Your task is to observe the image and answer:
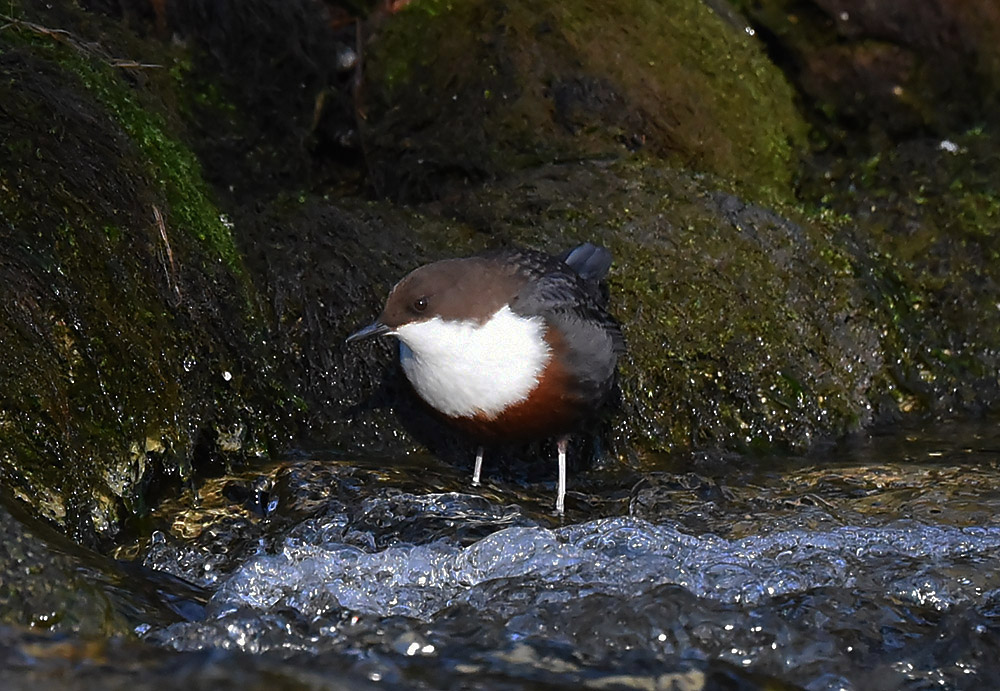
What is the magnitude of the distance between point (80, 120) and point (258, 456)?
130cm

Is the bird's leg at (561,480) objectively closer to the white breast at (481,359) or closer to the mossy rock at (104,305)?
the white breast at (481,359)

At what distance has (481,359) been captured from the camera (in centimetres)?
415

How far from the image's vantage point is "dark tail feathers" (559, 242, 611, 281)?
489 cm

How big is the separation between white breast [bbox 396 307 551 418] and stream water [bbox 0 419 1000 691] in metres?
0.34

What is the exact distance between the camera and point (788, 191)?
680cm

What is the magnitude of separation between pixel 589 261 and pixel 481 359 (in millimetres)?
Answer: 946

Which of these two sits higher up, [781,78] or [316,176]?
[781,78]

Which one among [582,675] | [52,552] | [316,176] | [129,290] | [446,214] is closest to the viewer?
[582,675]

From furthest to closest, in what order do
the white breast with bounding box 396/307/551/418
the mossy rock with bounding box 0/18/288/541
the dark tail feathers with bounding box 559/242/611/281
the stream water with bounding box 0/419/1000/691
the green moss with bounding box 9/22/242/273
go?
1. the dark tail feathers with bounding box 559/242/611/281
2. the green moss with bounding box 9/22/242/273
3. the white breast with bounding box 396/307/551/418
4. the mossy rock with bounding box 0/18/288/541
5. the stream water with bounding box 0/419/1000/691

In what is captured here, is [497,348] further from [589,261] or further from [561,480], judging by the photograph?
[589,261]

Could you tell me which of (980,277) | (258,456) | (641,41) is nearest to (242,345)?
(258,456)

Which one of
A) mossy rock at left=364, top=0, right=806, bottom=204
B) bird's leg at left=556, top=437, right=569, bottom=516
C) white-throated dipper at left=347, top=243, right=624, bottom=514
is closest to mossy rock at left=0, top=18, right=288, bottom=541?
white-throated dipper at left=347, top=243, right=624, bottom=514

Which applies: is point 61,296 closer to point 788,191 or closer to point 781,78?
point 788,191

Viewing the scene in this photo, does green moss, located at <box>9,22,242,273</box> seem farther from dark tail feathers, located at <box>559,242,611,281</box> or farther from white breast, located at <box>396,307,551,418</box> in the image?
dark tail feathers, located at <box>559,242,611,281</box>
